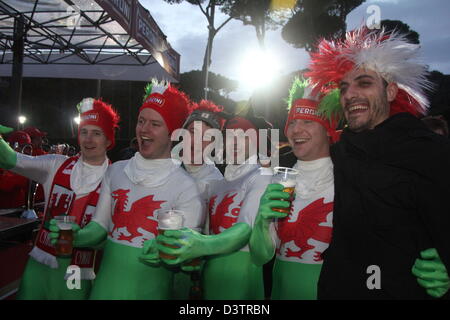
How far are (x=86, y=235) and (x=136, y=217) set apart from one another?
396 millimetres

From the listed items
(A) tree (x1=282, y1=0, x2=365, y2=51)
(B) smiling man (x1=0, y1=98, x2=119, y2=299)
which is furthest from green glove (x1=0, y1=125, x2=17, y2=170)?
(A) tree (x1=282, y1=0, x2=365, y2=51)

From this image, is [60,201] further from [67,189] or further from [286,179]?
[286,179]

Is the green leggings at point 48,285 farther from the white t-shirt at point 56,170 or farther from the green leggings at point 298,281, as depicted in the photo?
the green leggings at point 298,281

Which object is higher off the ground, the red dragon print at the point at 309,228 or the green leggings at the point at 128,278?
the red dragon print at the point at 309,228

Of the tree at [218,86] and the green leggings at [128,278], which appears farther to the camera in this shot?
the tree at [218,86]

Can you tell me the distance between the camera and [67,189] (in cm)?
284

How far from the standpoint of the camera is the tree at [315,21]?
18.3m

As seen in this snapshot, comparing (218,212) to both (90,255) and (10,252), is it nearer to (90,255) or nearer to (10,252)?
(90,255)

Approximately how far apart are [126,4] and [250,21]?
50.0 ft

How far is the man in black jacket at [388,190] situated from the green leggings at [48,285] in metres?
1.81

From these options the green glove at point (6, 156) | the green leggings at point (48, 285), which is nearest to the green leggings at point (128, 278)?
the green leggings at point (48, 285)

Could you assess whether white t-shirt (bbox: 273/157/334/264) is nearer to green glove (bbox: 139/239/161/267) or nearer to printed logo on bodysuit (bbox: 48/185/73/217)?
green glove (bbox: 139/239/161/267)
